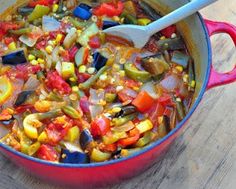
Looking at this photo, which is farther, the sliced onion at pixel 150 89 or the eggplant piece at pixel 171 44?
the eggplant piece at pixel 171 44

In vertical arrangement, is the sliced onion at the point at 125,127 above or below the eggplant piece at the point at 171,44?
below

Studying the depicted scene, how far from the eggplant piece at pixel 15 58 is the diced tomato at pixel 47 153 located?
32 centimetres

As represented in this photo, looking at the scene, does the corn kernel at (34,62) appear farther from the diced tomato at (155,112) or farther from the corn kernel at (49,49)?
the diced tomato at (155,112)

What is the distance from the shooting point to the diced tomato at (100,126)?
1.46 m

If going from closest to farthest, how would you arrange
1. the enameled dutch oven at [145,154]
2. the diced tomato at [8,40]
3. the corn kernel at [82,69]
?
the enameled dutch oven at [145,154] < the corn kernel at [82,69] < the diced tomato at [8,40]

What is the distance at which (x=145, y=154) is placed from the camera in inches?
50.6

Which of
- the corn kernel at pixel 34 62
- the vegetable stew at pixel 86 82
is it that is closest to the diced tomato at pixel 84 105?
the vegetable stew at pixel 86 82

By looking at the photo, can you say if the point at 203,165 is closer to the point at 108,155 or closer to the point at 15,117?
the point at 108,155

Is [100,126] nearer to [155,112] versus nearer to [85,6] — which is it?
[155,112]

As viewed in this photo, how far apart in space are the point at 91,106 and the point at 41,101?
5.6 inches

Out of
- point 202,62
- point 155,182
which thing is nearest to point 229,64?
point 202,62

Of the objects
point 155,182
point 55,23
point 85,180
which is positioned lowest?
point 155,182

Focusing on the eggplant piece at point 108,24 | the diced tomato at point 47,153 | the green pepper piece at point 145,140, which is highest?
the eggplant piece at point 108,24

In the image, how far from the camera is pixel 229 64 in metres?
1.74
